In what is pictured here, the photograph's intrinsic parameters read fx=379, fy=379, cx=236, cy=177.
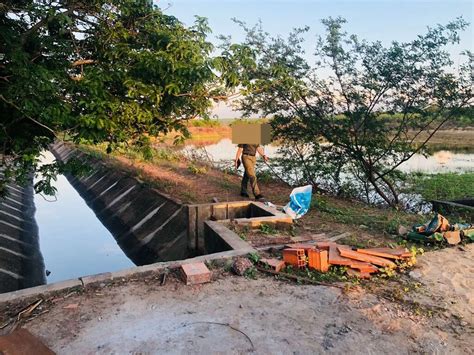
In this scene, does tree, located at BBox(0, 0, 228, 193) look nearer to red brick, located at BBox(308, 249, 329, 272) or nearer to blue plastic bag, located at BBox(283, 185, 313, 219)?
blue plastic bag, located at BBox(283, 185, 313, 219)

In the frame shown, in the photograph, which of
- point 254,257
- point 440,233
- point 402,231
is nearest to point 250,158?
point 402,231

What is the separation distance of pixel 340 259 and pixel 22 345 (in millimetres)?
3647

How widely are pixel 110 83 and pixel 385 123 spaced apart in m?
8.14

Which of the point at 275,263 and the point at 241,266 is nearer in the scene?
the point at 241,266

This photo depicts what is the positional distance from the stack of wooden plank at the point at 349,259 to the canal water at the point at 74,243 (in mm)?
5391

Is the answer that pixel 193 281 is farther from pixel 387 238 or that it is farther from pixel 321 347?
pixel 387 238

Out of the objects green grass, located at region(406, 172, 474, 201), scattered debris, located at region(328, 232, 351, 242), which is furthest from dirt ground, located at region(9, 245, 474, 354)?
green grass, located at region(406, 172, 474, 201)

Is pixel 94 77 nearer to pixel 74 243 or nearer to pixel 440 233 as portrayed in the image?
pixel 440 233

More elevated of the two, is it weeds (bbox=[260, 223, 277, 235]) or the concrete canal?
weeds (bbox=[260, 223, 277, 235])

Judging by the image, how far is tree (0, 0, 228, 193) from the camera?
16.8ft

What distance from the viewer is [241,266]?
4836 millimetres

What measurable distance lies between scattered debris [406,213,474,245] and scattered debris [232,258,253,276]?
311 centimetres

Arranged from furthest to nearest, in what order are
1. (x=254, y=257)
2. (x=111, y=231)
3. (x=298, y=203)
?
1. (x=111, y=231)
2. (x=298, y=203)
3. (x=254, y=257)

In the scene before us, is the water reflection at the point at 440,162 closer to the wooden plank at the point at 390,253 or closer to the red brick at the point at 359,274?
the wooden plank at the point at 390,253
